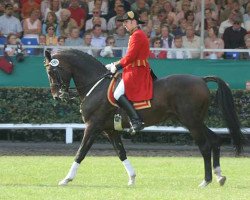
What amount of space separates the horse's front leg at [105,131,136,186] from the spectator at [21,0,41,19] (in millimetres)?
8657

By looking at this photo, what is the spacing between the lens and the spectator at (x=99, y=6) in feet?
77.5

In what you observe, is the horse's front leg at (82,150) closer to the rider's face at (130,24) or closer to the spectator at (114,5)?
the rider's face at (130,24)

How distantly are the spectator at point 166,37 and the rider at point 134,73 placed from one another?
734 cm

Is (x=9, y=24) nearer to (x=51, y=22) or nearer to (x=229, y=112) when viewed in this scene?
(x=51, y=22)

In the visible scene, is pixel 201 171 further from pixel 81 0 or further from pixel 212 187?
pixel 81 0

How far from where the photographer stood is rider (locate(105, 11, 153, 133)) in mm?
14891

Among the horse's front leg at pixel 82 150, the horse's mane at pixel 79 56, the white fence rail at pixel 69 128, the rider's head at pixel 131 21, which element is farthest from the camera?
the white fence rail at pixel 69 128

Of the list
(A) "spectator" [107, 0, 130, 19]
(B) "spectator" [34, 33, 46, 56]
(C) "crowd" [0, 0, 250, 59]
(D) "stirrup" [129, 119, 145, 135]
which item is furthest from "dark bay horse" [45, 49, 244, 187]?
(A) "spectator" [107, 0, 130, 19]

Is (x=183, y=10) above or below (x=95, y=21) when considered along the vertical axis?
above

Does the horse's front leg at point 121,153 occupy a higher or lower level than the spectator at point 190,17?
lower

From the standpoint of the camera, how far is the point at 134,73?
49.2 feet

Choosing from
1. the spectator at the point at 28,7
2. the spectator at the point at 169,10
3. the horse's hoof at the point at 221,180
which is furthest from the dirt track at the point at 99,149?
the horse's hoof at the point at 221,180

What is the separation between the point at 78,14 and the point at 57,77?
8.36 m

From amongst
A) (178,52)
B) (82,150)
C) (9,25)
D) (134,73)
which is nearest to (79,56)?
(134,73)
